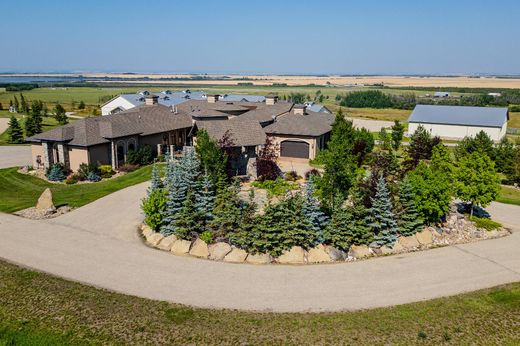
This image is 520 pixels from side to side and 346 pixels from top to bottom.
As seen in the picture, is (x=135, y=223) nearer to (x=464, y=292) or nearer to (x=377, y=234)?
(x=377, y=234)

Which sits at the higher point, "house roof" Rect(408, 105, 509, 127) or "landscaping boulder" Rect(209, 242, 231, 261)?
"house roof" Rect(408, 105, 509, 127)

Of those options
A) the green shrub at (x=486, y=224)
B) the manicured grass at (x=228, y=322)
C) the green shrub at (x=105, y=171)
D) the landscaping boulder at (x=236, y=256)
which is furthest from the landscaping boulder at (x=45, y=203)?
the green shrub at (x=486, y=224)

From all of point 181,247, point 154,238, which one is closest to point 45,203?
point 154,238

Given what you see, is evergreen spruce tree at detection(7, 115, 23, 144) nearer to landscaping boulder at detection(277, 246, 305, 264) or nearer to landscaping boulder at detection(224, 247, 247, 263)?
landscaping boulder at detection(224, 247, 247, 263)

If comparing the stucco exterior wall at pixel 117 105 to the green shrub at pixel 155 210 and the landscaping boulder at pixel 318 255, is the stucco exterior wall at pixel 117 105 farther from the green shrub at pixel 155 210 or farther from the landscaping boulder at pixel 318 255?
the landscaping boulder at pixel 318 255

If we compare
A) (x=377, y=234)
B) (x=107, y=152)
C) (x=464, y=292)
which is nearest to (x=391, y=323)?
(x=464, y=292)

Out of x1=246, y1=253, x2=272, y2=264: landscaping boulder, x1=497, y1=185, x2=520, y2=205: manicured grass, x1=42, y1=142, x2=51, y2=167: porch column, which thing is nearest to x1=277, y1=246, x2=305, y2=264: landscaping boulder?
x1=246, y1=253, x2=272, y2=264: landscaping boulder
